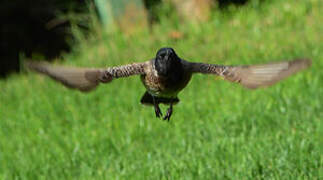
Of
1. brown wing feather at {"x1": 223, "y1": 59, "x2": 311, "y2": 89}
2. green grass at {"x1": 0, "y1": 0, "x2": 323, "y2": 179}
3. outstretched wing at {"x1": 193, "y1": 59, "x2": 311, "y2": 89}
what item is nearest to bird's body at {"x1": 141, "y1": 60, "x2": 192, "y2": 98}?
outstretched wing at {"x1": 193, "y1": 59, "x2": 311, "y2": 89}

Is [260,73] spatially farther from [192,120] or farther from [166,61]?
[192,120]

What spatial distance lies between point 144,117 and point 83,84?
336cm

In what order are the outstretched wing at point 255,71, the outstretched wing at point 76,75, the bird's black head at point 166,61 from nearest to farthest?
the bird's black head at point 166,61 < the outstretched wing at point 255,71 < the outstretched wing at point 76,75

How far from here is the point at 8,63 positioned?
13180mm

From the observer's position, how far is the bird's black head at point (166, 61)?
2611 mm

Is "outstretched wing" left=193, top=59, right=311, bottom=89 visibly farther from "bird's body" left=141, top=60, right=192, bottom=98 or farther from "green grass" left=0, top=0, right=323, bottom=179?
"green grass" left=0, top=0, right=323, bottom=179

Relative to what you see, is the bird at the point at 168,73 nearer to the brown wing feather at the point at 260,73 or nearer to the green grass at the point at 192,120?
the brown wing feather at the point at 260,73

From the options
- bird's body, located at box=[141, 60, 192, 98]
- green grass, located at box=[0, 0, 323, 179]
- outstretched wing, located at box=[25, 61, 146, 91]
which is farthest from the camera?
green grass, located at box=[0, 0, 323, 179]

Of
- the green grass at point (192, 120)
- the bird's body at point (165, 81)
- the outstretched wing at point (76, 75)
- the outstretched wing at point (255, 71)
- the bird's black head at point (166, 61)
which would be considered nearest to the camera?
the bird's black head at point (166, 61)

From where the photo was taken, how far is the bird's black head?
261 cm

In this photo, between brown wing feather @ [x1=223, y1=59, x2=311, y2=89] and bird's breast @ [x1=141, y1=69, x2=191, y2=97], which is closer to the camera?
bird's breast @ [x1=141, y1=69, x2=191, y2=97]

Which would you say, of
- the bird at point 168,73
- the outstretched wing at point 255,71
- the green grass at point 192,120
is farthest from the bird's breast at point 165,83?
the green grass at point 192,120

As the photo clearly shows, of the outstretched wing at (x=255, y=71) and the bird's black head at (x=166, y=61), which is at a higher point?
the bird's black head at (x=166, y=61)

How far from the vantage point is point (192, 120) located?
20.4 ft
